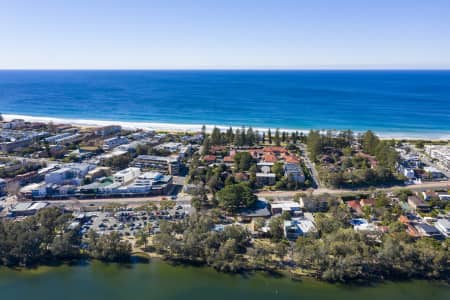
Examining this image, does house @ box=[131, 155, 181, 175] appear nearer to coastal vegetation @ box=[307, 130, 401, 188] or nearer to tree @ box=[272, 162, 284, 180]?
tree @ box=[272, 162, 284, 180]

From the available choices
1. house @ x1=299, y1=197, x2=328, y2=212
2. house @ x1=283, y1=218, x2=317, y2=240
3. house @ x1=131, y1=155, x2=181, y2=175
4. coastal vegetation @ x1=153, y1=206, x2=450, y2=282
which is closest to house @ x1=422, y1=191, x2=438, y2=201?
coastal vegetation @ x1=153, y1=206, x2=450, y2=282

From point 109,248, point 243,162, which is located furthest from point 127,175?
point 109,248

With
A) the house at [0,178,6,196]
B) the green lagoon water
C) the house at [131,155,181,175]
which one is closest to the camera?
the green lagoon water

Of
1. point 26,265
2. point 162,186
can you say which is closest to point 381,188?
point 162,186

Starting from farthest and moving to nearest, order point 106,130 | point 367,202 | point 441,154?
point 106,130 < point 441,154 < point 367,202

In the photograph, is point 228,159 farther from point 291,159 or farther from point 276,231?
point 276,231

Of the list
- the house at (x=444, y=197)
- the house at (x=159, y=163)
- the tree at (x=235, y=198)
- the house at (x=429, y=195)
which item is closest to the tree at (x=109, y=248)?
the tree at (x=235, y=198)
